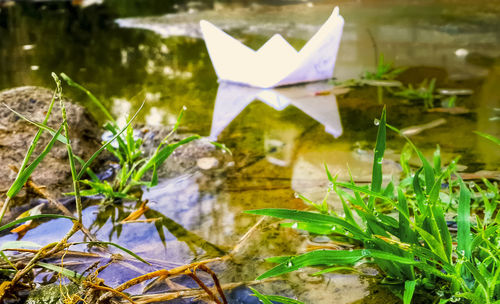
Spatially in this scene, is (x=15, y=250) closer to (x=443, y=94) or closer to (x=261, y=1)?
(x=443, y=94)

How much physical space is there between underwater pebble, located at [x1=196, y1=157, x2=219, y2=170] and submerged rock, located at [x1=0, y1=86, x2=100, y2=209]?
1.15 feet

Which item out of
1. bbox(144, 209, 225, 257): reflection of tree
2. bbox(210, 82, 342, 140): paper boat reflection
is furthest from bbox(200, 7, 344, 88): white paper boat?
bbox(144, 209, 225, 257): reflection of tree

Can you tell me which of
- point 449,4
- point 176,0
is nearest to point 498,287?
point 449,4

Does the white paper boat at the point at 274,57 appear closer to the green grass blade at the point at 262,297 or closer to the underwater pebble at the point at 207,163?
the underwater pebble at the point at 207,163

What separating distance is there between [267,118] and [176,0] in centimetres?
320

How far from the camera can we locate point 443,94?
2029 mm

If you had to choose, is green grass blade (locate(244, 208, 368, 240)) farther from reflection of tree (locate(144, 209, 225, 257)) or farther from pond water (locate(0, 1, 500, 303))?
reflection of tree (locate(144, 209, 225, 257))

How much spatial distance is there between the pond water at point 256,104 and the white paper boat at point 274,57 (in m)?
0.07

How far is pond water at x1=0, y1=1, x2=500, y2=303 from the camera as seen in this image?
112 centimetres

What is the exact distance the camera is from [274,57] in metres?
2.09

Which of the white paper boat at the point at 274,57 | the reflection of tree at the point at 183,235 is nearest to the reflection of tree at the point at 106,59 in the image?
the white paper boat at the point at 274,57

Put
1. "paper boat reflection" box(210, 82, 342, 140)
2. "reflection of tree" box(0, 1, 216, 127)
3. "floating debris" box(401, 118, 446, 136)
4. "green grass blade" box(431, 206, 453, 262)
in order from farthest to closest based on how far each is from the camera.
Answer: "reflection of tree" box(0, 1, 216, 127), "paper boat reflection" box(210, 82, 342, 140), "floating debris" box(401, 118, 446, 136), "green grass blade" box(431, 206, 453, 262)

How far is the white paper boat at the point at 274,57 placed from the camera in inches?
81.4

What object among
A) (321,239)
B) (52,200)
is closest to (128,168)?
(52,200)
